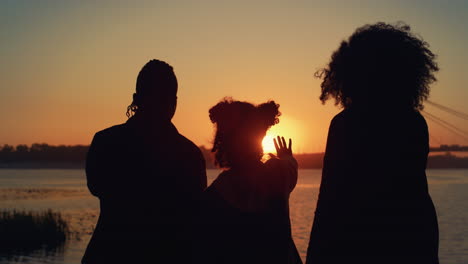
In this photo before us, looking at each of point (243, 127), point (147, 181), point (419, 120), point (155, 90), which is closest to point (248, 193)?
point (243, 127)

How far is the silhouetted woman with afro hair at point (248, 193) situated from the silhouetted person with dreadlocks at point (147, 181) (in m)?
0.18

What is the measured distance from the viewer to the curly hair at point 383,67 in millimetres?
3791

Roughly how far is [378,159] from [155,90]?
1.65 metres

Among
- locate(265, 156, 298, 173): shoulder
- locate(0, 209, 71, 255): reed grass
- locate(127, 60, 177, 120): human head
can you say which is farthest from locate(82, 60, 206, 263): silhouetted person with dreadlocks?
locate(0, 209, 71, 255): reed grass

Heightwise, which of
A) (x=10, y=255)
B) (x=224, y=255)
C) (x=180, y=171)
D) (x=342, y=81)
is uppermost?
(x=342, y=81)

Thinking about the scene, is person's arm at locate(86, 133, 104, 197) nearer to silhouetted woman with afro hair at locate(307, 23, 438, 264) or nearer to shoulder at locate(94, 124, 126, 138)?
shoulder at locate(94, 124, 126, 138)

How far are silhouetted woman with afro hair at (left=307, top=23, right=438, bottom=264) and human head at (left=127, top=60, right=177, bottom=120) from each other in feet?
3.96

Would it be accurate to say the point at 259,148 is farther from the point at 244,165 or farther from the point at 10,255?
the point at 10,255

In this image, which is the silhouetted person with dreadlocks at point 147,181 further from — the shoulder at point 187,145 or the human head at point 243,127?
the human head at point 243,127

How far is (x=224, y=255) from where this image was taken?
4555 mm

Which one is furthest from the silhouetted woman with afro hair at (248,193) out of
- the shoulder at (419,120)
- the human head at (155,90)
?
the shoulder at (419,120)

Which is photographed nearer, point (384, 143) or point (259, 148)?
point (384, 143)

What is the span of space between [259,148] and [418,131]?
124 centimetres

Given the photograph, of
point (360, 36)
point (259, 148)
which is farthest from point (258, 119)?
point (360, 36)
